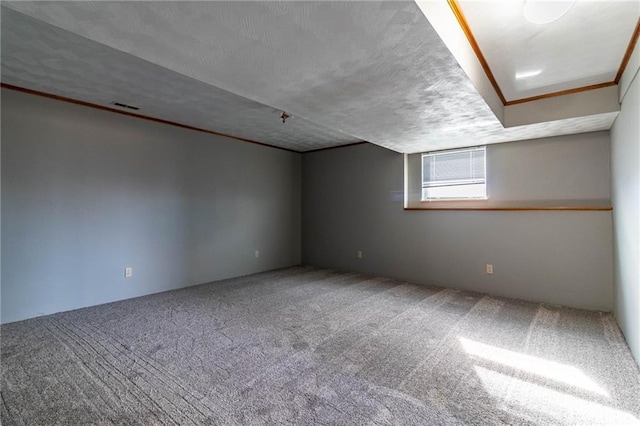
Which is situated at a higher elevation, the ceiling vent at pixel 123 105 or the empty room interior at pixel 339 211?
the ceiling vent at pixel 123 105

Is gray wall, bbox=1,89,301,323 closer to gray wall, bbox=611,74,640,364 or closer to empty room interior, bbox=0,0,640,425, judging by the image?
empty room interior, bbox=0,0,640,425

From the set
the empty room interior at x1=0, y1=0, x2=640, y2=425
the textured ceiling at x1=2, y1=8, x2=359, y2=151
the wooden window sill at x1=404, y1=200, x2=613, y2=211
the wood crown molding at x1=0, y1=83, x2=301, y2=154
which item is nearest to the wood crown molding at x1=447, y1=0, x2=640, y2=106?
the empty room interior at x1=0, y1=0, x2=640, y2=425

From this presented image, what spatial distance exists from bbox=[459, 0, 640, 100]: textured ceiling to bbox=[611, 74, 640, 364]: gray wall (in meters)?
0.32

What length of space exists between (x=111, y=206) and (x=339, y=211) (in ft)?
11.3

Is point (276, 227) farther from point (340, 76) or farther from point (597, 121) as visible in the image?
point (597, 121)

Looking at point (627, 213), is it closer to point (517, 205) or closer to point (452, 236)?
point (517, 205)

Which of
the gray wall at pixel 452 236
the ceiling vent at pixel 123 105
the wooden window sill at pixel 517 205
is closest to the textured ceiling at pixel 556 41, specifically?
the gray wall at pixel 452 236

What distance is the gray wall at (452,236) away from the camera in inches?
131

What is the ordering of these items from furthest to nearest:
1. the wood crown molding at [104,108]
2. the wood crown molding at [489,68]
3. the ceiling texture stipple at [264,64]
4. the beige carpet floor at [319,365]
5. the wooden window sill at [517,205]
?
the wooden window sill at [517,205], the wood crown molding at [104,108], the wood crown molding at [489,68], the beige carpet floor at [319,365], the ceiling texture stipple at [264,64]

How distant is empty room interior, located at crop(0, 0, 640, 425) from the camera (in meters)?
1.65

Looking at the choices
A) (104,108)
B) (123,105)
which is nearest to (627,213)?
(123,105)

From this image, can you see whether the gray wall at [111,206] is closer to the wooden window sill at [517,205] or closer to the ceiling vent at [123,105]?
the ceiling vent at [123,105]

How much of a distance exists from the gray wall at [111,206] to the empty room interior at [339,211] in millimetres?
23

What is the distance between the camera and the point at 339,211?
547 cm
